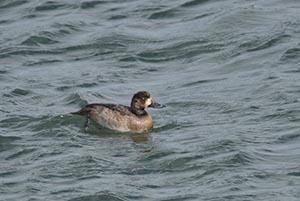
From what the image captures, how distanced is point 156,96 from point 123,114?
1519 millimetres

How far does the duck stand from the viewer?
62.0ft

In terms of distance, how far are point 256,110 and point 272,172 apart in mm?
3176

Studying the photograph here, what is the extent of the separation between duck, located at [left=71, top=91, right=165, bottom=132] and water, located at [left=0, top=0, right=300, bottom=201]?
0.44 feet

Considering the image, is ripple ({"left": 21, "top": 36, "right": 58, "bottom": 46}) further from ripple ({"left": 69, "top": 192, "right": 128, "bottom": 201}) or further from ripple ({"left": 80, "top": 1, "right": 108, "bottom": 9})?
ripple ({"left": 69, "top": 192, "right": 128, "bottom": 201})

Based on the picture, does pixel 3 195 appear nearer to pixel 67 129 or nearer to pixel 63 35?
pixel 67 129

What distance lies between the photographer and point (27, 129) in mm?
18828

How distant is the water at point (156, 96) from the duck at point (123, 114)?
0.44 ft

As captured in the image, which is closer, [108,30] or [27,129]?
[27,129]

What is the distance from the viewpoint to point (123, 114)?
18.9 metres

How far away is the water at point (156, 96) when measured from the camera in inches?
634

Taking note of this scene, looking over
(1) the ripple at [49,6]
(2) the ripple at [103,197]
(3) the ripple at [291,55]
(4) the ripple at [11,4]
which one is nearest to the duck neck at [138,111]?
(2) the ripple at [103,197]

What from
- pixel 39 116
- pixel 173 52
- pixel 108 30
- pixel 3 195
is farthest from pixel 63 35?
pixel 3 195

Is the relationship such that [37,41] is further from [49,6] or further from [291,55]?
[291,55]

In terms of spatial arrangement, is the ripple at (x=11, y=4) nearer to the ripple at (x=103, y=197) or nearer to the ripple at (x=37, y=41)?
the ripple at (x=37, y=41)
